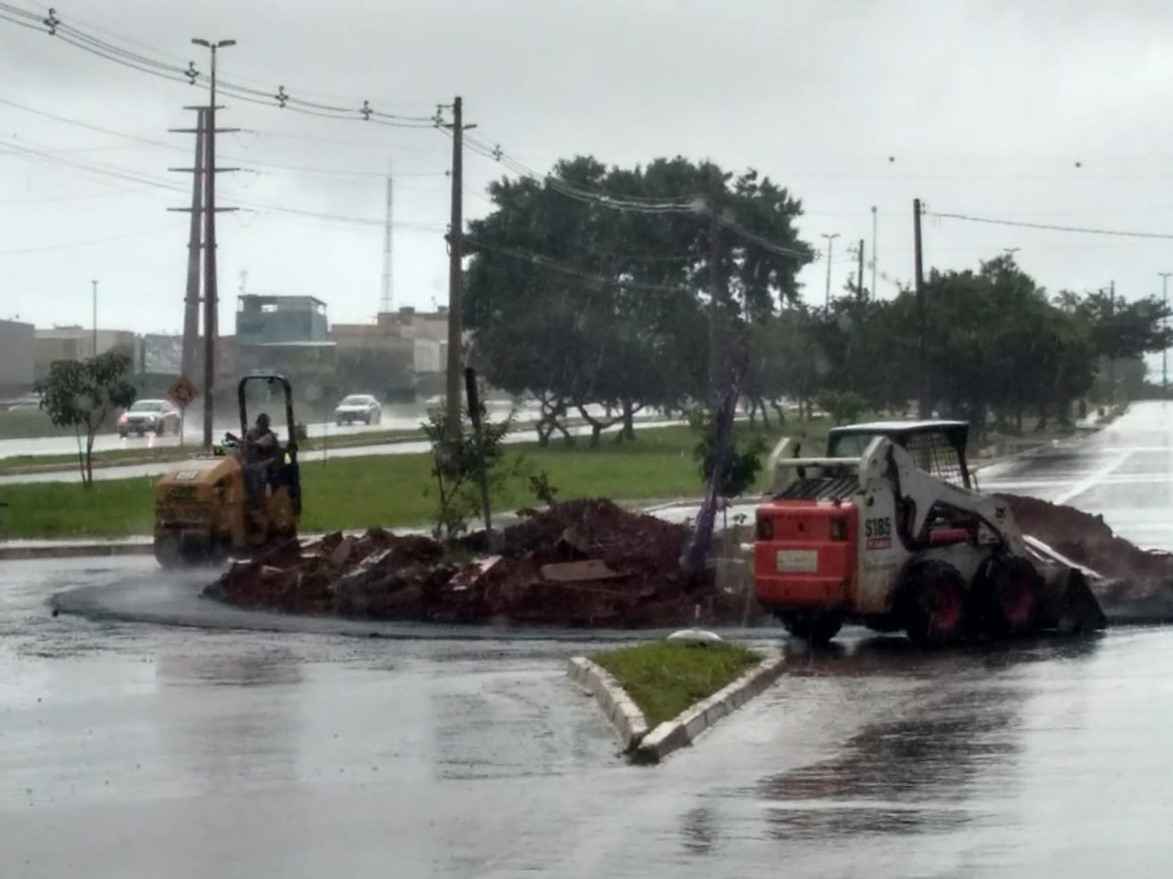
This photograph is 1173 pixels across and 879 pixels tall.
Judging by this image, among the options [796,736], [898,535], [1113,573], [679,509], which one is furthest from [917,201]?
[796,736]

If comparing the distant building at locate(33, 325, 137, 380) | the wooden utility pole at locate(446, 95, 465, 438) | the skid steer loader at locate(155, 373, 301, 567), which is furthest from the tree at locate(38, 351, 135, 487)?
the distant building at locate(33, 325, 137, 380)

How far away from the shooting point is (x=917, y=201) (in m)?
75.1

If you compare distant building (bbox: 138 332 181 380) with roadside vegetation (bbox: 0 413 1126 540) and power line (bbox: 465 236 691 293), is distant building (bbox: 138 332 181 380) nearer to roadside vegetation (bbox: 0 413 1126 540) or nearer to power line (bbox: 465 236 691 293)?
power line (bbox: 465 236 691 293)

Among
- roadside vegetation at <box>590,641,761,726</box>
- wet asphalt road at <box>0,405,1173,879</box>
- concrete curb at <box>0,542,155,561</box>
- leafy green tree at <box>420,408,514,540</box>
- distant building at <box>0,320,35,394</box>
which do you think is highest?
distant building at <box>0,320,35,394</box>

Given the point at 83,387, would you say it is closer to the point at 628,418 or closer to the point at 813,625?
the point at 813,625

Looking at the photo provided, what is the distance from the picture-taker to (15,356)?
114750 mm

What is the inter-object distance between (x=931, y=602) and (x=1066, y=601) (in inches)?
75.0

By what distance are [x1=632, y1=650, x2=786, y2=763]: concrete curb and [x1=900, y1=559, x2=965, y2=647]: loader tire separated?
5.56ft

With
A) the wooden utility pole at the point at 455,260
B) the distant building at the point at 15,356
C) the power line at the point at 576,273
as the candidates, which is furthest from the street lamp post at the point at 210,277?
the distant building at the point at 15,356

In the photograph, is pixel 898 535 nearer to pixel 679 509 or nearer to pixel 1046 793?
pixel 1046 793

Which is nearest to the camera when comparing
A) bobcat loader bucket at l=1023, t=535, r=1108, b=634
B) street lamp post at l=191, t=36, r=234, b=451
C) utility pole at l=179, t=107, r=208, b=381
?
bobcat loader bucket at l=1023, t=535, r=1108, b=634

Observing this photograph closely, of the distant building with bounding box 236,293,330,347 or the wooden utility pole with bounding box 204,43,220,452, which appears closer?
the wooden utility pole with bounding box 204,43,220,452

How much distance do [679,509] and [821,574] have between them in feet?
79.0

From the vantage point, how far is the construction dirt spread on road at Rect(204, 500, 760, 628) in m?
22.8
